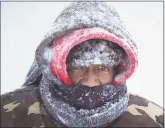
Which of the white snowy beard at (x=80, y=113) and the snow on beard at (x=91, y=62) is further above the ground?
the snow on beard at (x=91, y=62)

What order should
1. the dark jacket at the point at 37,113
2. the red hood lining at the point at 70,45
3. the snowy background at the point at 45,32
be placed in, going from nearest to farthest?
the red hood lining at the point at 70,45 < the dark jacket at the point at 37,113 < the snowy background at the point at 45,32

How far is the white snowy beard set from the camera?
1.64 m

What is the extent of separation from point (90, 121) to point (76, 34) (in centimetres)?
33

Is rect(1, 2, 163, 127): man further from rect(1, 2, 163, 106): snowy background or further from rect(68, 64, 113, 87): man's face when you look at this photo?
rect(1, 2, 163, 106): snowy background

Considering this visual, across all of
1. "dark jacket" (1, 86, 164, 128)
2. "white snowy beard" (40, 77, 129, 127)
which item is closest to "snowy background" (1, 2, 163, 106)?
"dark jacket" (1, 86, 164, 128)

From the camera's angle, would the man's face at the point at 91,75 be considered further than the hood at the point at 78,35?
Yes

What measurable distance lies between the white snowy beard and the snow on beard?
0.07 ft

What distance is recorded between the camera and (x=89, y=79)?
5.50ft

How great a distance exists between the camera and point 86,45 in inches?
64.4

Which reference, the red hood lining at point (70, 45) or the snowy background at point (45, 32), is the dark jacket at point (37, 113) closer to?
the red hood lining at point (70, 45)

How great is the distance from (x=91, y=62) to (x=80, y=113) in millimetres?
198

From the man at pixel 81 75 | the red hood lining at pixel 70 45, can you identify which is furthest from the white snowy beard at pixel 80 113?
the red hood lining at pixel 70 45

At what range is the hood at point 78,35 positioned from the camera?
1567 mm

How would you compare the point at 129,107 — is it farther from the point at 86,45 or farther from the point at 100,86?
the point at 86,45
